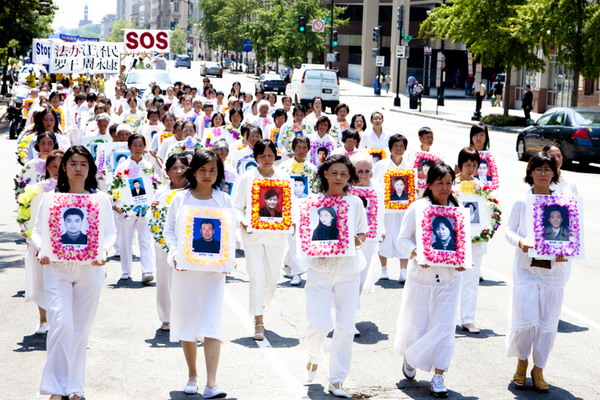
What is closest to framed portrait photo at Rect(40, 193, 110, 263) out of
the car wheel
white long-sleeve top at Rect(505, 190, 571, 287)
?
white long-sleeve top at Rect(505, 190, 571, 287)

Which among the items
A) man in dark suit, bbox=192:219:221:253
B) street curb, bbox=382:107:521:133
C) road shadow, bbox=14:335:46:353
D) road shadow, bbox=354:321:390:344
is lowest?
road shadow, bbox=14:335:46:353

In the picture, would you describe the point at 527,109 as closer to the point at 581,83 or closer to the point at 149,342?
the point at 581,83

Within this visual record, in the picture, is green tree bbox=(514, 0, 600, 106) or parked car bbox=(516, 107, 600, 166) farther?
green tree bbox=(514, 0, 600, 106)

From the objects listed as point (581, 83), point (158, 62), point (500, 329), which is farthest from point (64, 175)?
point (158, 62)

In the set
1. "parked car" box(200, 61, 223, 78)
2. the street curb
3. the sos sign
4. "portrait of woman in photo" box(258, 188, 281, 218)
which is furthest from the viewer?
"parked car" box(200, 61, 223, 78)

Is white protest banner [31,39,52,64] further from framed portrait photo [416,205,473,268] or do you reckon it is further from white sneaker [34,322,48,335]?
framed portrait photo [416,205,473,268]

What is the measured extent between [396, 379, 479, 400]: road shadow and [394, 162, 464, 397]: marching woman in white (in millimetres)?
118

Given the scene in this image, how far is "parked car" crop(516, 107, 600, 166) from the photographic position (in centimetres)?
2491

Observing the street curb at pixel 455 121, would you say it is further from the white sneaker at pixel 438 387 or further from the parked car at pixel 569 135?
the white sneaker at pixel 438 387

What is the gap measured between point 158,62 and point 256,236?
175 ft

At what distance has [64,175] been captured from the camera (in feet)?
23.5

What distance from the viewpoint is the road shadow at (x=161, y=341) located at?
8.62 m

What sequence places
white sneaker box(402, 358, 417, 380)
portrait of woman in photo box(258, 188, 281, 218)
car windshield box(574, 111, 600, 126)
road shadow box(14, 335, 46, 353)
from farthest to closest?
1. car windshield box(574, 111, 600, 126)
2. portrait of woman in photo box(258, 188, 281, 218)
3. road shadow box(14, 335, 46, 353)
4. white sneaker box(402, 358, 417, 380)

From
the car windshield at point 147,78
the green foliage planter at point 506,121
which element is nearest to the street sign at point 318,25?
the green foliage planter at point 506,121
